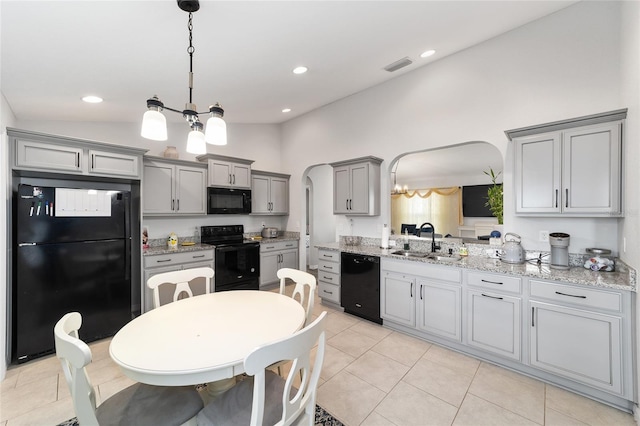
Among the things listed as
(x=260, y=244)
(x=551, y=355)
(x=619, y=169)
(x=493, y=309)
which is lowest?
(x=551, y=355)

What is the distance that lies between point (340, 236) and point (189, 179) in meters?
2.54

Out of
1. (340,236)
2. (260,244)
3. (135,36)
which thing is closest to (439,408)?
(340,236)

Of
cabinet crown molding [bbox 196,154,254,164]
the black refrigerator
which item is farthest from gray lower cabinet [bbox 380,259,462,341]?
the black refrigerator

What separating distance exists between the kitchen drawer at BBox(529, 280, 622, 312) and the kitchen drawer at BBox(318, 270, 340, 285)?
7.24 ft

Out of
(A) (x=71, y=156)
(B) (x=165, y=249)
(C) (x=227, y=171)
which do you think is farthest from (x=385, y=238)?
(A) (x=71, y=156)

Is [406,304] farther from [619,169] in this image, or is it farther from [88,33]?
[88,33]

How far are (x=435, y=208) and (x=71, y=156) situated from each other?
654 cm

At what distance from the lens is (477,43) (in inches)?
118

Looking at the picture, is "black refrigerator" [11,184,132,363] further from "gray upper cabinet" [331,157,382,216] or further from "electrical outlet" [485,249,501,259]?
"electrical outlet" [485,249,501,259]

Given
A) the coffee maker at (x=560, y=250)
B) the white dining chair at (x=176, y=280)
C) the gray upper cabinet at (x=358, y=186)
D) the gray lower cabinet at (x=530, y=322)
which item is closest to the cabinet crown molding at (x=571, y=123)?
the coffee maker at (x=560, y=250)

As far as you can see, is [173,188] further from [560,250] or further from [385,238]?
[560,250]

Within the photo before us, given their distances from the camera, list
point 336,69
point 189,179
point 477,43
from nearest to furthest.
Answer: point 477,43
point 336,69
point 189,179

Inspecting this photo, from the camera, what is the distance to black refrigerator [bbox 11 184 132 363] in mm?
2465

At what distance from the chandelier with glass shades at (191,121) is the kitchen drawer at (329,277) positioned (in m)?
2.57
